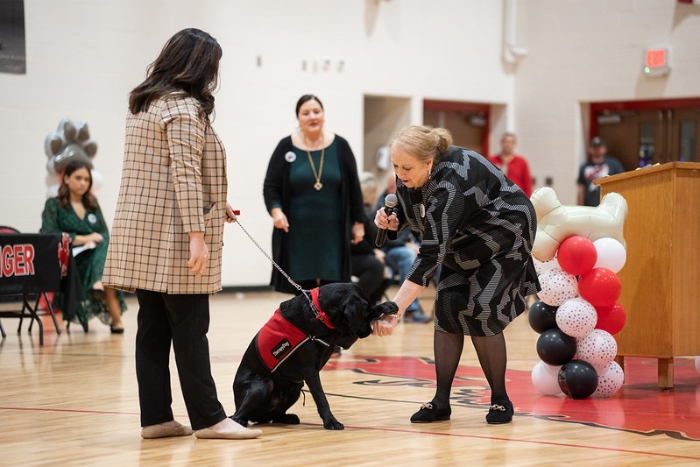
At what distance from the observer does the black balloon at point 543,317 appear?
4848 millimetres

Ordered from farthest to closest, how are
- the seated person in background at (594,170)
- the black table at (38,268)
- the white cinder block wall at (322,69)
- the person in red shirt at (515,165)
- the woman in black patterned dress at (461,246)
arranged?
the seated person in background at (594,170) < the person in red shirt at (515,165) < the white cinder block wall at (322,69) < the black table at (38,268) < the woman in black patterned dress at (461,246)

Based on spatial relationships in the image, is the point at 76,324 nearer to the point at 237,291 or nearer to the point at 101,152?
the point at 101,152

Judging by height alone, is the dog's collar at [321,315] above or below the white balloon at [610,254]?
below

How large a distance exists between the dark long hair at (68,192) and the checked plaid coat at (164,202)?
3.91 meters

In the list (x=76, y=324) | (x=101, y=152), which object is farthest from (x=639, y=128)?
(x=76, y=324)

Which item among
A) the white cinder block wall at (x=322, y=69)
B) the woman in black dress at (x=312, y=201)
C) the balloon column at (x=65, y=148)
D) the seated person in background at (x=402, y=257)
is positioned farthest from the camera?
the white cinder block wall at (x=322, y=69)

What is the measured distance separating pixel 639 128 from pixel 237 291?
5.31 metres

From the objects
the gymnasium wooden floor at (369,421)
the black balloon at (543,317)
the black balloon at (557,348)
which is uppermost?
the black balloon at (543,317)

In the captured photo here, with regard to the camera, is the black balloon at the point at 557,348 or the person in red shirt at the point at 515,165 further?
the person in red shirt at the point at 515,165

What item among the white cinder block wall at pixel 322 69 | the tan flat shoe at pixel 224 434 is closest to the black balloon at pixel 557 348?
the tan flat shoe at pixel 224 434

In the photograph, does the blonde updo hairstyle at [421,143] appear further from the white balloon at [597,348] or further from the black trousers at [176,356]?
the white balloon at [597,348]

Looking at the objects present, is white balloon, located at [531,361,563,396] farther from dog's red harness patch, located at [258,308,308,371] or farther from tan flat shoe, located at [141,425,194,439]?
tan flat shoe, located at [141,425,194,439]

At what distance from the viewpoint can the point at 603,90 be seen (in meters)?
12.1

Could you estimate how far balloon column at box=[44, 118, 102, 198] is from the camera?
28.1 feet
